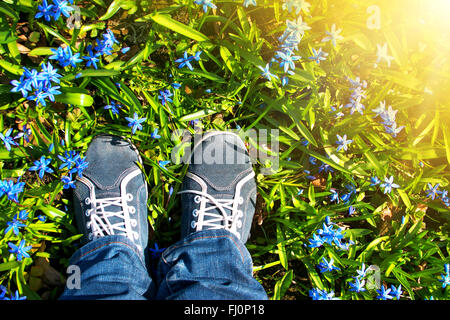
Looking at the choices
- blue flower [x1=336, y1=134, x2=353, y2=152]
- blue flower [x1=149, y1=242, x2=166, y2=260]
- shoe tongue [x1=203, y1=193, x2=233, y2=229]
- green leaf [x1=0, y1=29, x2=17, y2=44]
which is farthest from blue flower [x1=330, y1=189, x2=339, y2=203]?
green leaf [x1=0, y1=29, x2=17, y2=44]

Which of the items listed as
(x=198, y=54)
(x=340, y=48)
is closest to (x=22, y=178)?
(x=198, y=54)

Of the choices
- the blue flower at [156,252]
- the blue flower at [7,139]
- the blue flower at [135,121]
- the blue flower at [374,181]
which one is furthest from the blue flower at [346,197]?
the blue flower at [7,139]

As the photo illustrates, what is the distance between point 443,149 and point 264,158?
1104 millimetres

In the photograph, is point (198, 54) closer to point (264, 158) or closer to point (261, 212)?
point (264, 158)

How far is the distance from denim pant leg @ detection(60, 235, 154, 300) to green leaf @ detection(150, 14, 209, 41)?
1.24 meters

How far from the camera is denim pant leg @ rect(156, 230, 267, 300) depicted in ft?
5.63

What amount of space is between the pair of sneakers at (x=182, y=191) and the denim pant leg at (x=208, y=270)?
15 centimetres

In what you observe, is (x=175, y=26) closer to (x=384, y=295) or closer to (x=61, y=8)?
(x=61, y=8)

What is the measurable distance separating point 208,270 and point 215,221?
1.41 ft

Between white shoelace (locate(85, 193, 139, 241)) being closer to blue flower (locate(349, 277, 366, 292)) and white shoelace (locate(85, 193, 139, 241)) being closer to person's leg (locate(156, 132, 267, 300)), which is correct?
person's leg (locate(156, 132, 267, 300))

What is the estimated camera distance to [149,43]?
1.95 metres

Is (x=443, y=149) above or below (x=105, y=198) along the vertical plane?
above

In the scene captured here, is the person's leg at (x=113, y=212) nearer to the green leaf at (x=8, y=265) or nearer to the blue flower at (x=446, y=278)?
the green leaf at (x=8, y=265)

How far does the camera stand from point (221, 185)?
229 centimetres
